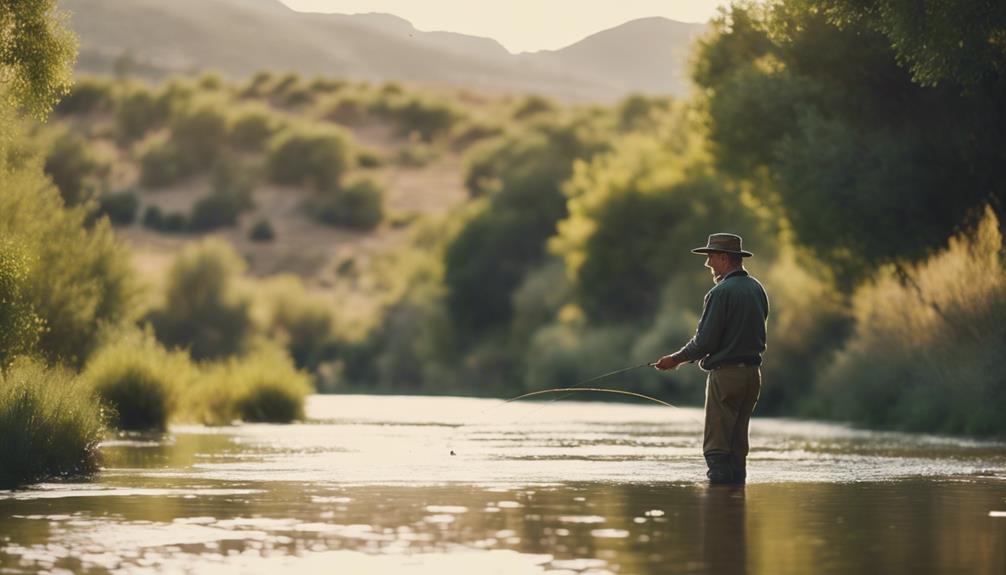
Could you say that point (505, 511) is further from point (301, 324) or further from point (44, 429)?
point (301, 324)

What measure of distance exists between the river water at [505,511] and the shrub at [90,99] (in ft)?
412

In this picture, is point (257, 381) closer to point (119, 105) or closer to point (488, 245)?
point (488, 245)

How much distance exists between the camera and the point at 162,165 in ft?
420

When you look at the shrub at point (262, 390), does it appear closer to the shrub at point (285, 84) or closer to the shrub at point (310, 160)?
the shrub at point (310, 160)

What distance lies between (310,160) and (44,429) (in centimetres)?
10941

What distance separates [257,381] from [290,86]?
13073 centimetres

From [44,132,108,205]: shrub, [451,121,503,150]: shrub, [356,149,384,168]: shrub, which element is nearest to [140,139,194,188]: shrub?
[44,132,108,205]: shrub

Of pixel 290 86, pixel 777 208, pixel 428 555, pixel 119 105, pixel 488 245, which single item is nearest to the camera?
pixel 428 555

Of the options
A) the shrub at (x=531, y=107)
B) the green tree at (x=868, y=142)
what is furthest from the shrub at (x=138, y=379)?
the shrub at (x=531, y=107)

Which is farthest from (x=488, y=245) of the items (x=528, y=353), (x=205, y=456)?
(x=205, y=456)

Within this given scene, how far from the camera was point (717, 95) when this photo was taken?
43344 mm

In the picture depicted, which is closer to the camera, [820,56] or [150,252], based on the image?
[820,56]

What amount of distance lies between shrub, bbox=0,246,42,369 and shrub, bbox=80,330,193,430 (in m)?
5.85

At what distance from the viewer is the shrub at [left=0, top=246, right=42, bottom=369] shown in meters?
21.3
